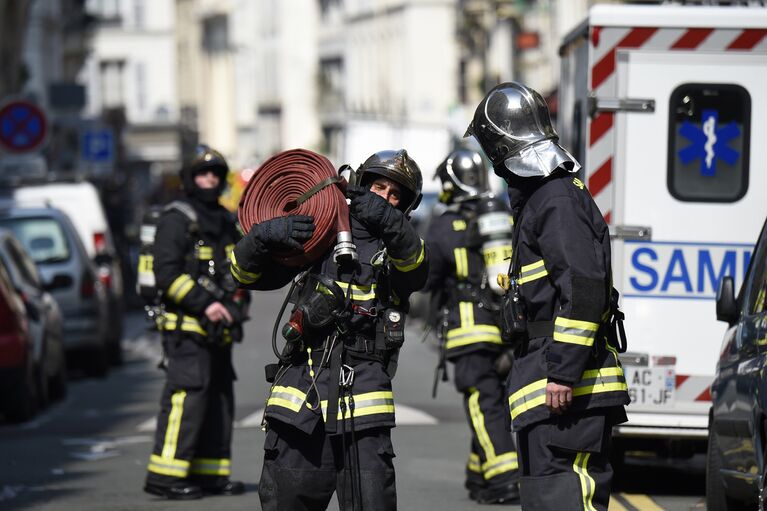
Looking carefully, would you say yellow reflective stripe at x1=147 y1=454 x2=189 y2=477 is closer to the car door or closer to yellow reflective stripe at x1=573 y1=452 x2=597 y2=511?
the car door

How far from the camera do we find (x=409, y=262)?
278 inches

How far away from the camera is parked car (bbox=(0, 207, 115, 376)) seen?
61.8 feet

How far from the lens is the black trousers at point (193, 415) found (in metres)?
10.2

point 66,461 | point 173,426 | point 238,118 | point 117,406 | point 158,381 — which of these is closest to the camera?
point 173,426

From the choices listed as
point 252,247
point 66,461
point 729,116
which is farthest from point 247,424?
point 252,247

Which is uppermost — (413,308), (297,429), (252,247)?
(252,247)

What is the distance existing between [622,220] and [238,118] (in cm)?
11298

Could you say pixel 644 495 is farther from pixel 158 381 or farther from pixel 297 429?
pixel 158 381

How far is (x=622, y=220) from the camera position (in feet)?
33.6

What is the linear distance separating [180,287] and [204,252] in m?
0.30

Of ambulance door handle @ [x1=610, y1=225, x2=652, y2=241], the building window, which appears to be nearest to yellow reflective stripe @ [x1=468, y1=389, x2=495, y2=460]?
ambulance door handle @ [x1=610, y1=225, x2=652, y2=241]

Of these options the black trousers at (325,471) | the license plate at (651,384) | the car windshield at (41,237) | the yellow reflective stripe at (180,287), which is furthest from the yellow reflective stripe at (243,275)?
the car windshield at (41,237)

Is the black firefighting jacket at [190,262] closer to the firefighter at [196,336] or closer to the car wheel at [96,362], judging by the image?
the firefighter at [196,336]

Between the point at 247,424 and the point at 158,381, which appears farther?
the point at 158,381
